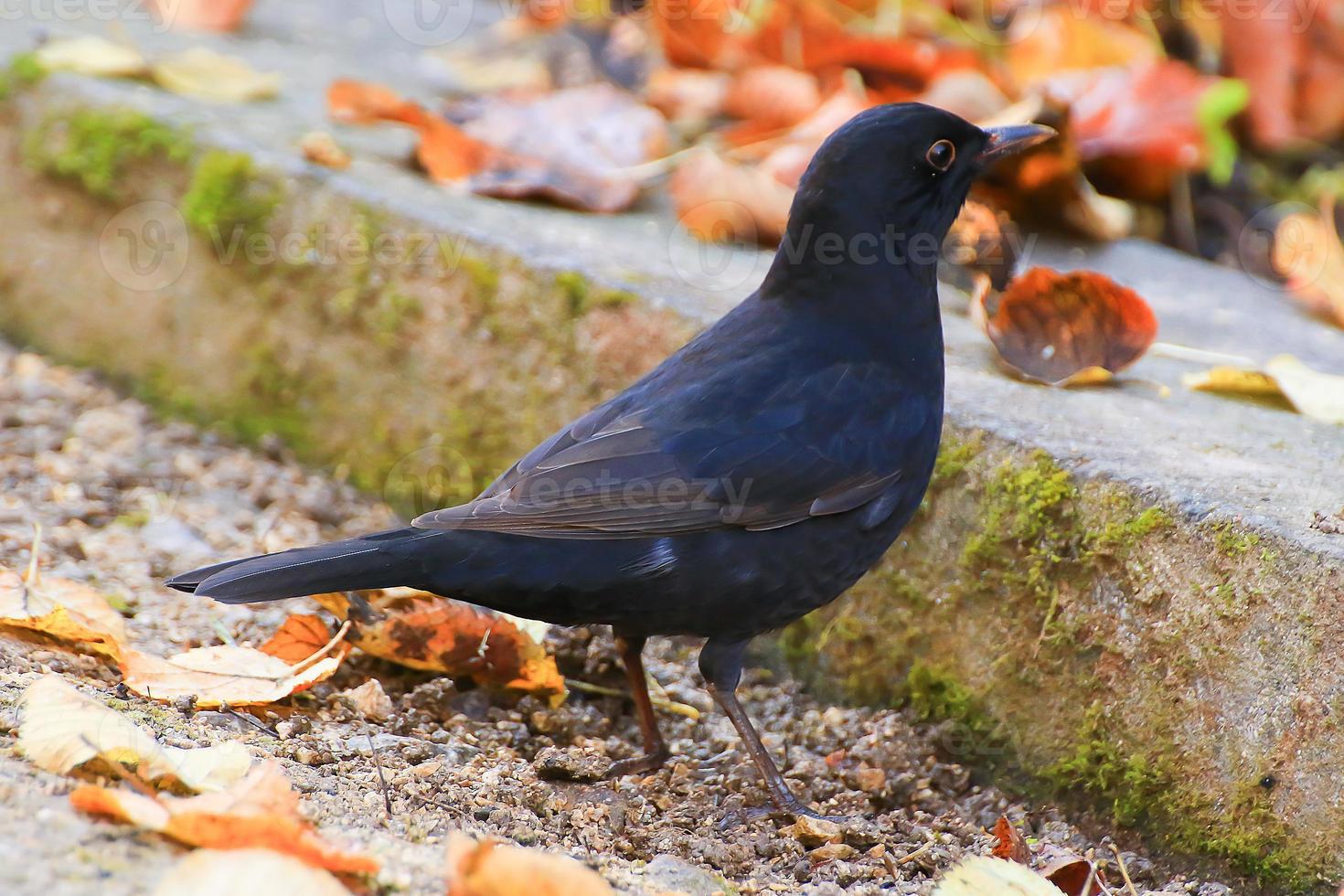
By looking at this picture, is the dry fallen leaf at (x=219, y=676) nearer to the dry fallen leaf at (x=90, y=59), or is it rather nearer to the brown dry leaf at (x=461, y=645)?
the brown dry leaf at (x=461, y=645)

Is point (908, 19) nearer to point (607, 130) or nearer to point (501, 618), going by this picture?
point (607, 130)

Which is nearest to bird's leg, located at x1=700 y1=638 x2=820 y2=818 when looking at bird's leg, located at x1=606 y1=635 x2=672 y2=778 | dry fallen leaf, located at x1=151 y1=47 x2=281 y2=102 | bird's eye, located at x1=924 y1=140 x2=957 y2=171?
bird's leg, located at x1=606 y1=635 x2=672 y2=778

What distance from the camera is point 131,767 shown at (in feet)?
6.85

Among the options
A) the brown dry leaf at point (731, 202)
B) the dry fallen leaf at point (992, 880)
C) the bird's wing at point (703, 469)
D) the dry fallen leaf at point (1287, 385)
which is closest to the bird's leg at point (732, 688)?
the bird's wing at point (703, 469)

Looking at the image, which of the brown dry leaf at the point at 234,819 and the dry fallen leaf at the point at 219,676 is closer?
the brown dry leaf at the point at 234,819

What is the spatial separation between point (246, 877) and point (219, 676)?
988mm

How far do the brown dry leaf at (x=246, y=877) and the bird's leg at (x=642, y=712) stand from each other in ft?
4.03

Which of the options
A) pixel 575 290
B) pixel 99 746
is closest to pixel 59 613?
pixel 99 746

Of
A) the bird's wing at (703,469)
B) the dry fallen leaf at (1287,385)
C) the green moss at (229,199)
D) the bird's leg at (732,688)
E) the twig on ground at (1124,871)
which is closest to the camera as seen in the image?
the twig on ground at (1124,871)

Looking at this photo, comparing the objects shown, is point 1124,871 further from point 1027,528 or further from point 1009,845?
point 1027,528

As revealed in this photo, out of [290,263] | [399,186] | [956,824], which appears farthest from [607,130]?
[956,824]

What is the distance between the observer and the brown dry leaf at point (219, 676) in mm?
2623

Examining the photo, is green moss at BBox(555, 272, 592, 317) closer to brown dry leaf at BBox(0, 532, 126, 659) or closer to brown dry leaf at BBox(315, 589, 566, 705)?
A: brown dry leaf at BBox(315, 589, 566, 705)

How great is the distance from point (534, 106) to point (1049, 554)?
8.67 ft
